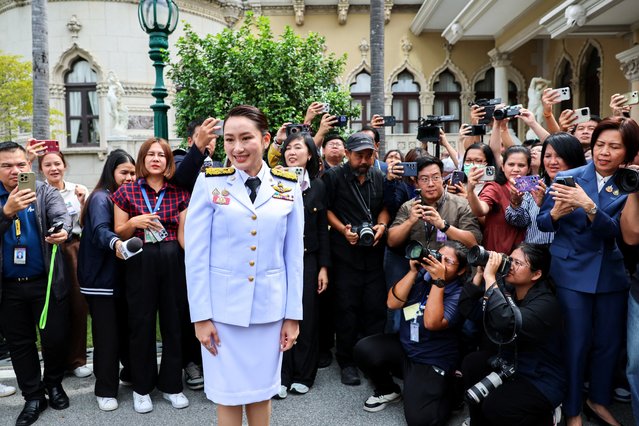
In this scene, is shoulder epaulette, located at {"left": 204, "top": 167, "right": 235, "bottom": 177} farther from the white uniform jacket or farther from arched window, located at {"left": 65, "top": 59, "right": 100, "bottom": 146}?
arched window, located at {"left": 65, "top": 59, "right": 100, "bottom": 146}

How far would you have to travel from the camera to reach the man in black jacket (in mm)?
3672

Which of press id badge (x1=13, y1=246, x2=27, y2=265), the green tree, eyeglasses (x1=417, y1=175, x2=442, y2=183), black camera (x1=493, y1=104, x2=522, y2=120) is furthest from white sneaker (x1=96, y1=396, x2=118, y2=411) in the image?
the green tree

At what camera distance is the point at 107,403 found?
3857 mm

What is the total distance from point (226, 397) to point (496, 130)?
346 cm

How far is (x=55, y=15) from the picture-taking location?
15.7 m

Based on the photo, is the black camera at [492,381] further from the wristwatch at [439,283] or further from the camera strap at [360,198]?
the camera strap at [360,198]

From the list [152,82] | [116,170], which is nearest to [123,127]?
[152,82]

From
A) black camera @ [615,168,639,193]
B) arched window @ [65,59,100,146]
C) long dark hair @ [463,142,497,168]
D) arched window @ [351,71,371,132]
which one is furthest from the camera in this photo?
arched window @ [351,71,371,132]

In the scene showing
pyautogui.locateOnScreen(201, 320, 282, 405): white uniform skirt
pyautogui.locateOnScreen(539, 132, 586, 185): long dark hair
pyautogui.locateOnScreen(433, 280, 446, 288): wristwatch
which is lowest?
pyautogui.locateOnScreen(201, 320, 282, 405): white uniform skirt

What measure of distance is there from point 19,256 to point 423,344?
116 inches

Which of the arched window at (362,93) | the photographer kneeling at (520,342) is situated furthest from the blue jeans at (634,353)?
the arched window at (362,93)

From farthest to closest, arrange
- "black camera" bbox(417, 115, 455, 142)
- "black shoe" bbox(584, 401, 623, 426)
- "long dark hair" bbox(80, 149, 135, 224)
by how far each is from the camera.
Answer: "black camera" bbox(417, 115, 455, 142) → "long dark hair" bbox(80, 149, 135, 224) → "black shoe" bbox(584, 401, 623, 426)

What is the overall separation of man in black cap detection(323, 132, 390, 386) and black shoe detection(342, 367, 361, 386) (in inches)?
0.6

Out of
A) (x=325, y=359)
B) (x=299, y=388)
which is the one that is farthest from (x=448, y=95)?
(x=299, y=388)
